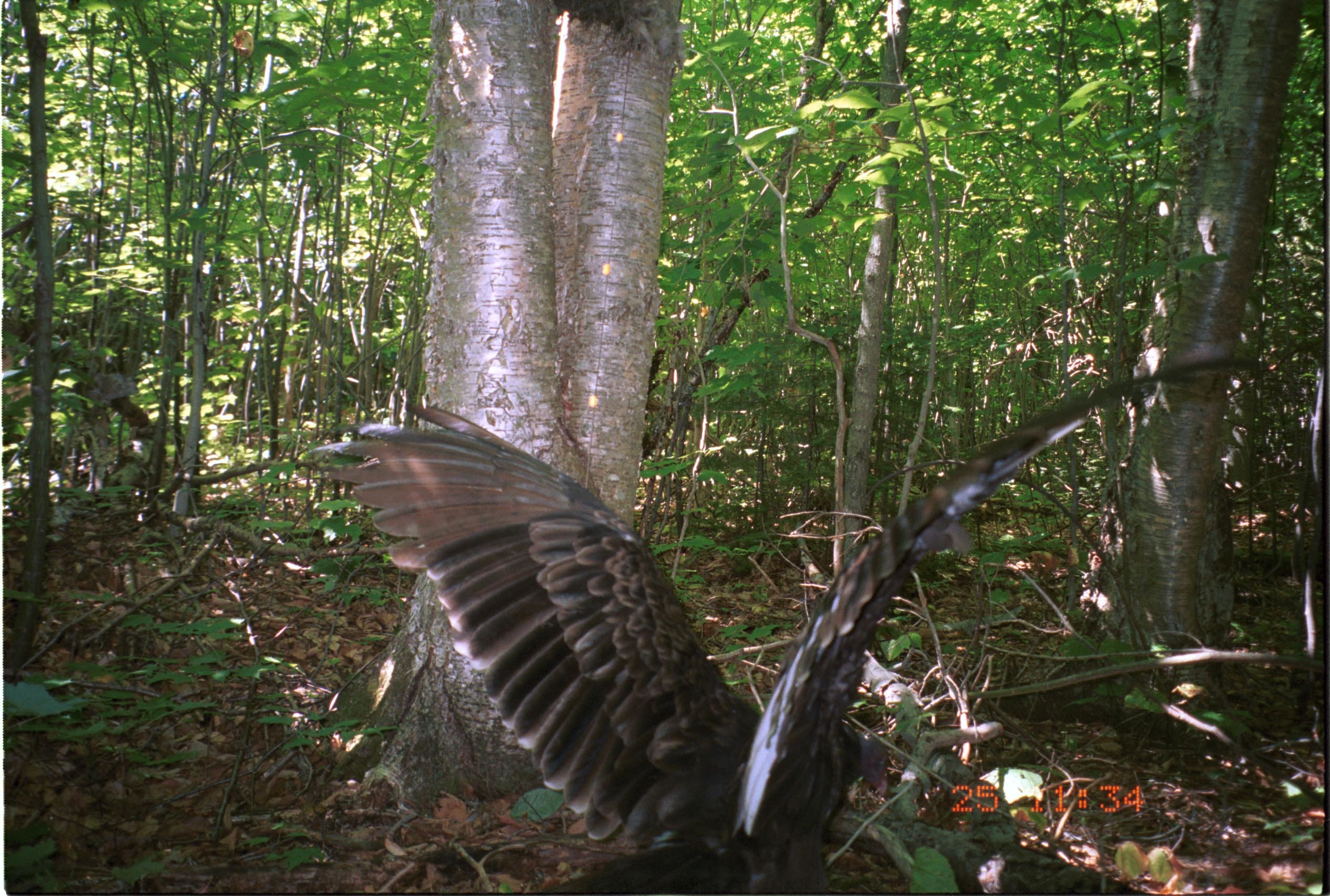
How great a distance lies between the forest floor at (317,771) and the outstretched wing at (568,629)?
1.25ft

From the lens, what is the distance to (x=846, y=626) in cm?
141

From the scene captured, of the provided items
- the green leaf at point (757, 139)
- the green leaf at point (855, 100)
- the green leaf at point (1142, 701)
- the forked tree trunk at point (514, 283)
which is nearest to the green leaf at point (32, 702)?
the forked tree trunk at point (514, 283)

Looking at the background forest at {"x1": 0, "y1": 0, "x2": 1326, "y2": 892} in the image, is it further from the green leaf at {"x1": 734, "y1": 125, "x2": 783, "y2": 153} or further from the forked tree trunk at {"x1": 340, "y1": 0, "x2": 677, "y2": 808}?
the forked tree trunk at {"x1": 340, "y1": 0, "x2": 677, "y2": 808}

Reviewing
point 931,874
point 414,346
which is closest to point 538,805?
point 931,874

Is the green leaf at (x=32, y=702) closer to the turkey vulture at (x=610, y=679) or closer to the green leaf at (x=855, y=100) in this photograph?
the turkey vulture at (x=610, y=679)

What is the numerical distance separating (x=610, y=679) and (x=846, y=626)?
79cm

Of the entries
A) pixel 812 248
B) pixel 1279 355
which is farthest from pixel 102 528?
pixel 1279 355

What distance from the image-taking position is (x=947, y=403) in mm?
6980

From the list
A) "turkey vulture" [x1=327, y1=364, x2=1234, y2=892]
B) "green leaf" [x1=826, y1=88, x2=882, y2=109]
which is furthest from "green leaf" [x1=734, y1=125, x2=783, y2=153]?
"turkey vulture" [x1=327, y1=364, x2=1234, y2=892]

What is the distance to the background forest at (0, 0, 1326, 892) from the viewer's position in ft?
8.58

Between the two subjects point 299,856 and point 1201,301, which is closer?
point 299,856

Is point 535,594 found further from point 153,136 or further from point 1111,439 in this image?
point 153,136
